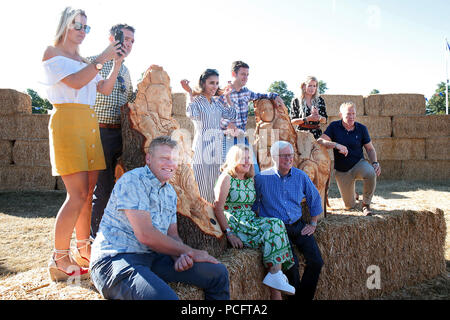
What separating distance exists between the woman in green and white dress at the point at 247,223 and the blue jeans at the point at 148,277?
0.74m

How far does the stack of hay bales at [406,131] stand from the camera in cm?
927

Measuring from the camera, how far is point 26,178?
303 inches

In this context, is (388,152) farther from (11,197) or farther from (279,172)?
(11,197)

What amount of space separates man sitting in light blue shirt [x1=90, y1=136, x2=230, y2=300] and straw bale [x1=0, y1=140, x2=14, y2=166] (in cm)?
703

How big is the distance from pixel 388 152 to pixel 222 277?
28.6ft

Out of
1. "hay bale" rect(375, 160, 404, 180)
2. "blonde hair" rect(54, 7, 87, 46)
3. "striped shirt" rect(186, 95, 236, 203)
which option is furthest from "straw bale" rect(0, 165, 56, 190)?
"hay bale" rect(375, 160, 404, 180)

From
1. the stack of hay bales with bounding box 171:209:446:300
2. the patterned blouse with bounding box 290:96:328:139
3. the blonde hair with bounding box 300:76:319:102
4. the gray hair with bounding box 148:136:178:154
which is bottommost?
the stack of hay bales with bounding box 171:209:446:300

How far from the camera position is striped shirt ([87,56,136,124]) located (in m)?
2.83

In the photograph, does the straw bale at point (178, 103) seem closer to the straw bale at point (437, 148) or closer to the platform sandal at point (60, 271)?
the platform sandal at point (60, 271)

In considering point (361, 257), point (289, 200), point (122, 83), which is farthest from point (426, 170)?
point (122, 83)

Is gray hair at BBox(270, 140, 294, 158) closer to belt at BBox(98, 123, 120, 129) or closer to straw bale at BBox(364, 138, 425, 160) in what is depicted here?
belt at BBox(98, 123, 120, 129)

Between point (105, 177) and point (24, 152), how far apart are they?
598 cm

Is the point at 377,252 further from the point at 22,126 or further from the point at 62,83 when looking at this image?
the point at 22,126
